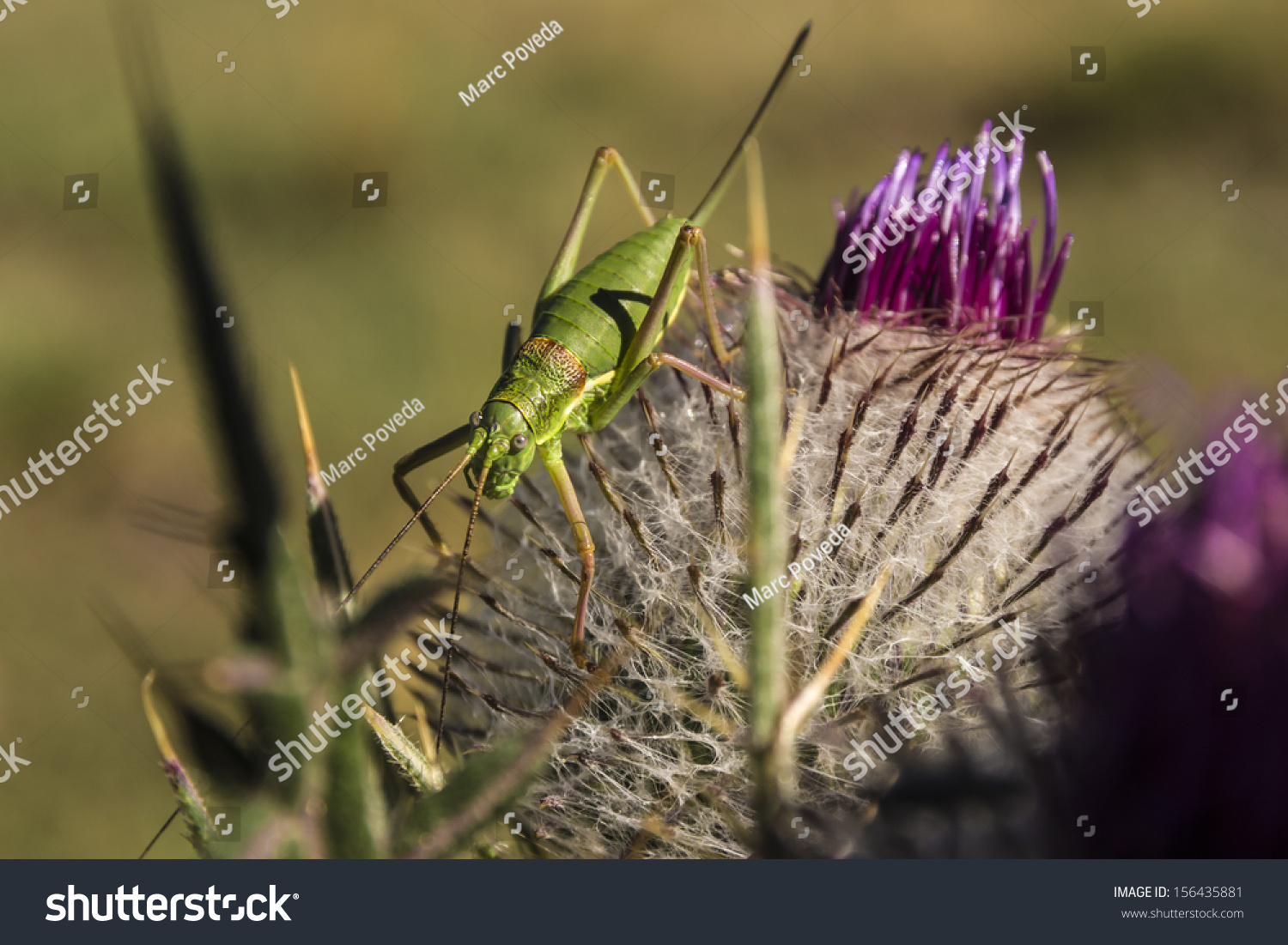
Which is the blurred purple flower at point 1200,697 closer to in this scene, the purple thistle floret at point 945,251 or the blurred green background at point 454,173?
the purple thistle floret at point 945,251

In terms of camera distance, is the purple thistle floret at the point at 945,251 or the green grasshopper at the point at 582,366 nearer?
the green grasshopper at the point at 582,366

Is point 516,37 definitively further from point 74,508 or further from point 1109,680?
point 1109,680

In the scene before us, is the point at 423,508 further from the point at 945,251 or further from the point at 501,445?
the point at 945,251

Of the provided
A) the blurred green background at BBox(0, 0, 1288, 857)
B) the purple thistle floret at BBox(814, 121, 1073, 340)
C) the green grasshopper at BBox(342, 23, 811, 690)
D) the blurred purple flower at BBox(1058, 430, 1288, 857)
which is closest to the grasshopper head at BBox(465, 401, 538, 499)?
the green grasshopper at BBox(342, 23, 811, 690)

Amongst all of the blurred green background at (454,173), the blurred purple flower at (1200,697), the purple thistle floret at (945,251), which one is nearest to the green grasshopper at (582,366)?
the purple thistle floret at (945,251)

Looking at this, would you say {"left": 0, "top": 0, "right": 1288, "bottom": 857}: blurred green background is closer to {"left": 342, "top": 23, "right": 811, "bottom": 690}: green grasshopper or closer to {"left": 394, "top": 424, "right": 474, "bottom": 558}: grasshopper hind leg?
{"left": 394, "top": 424, "right": 474, "bottom": 558}: grasshopper hind leg

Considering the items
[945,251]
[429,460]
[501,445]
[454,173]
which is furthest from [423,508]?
[454,173]

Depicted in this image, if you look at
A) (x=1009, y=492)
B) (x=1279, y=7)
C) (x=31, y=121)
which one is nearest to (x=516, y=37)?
(x=31, y=121)

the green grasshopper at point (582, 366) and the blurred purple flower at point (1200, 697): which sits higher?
the green grasshopper at point (582, 366)
